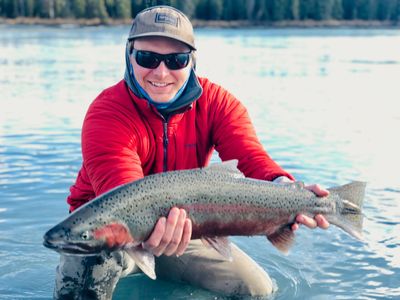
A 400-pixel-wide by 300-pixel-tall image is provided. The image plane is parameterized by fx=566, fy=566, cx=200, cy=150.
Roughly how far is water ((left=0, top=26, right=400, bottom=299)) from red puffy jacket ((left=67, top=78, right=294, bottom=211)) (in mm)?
1085

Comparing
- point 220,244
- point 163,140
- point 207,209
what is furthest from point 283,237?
point 163,140

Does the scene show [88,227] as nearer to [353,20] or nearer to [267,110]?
[267,110]

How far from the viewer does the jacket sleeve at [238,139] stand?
4.25 metres

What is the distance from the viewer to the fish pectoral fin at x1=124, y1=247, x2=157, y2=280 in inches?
138

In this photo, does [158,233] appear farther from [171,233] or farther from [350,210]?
[350,210]

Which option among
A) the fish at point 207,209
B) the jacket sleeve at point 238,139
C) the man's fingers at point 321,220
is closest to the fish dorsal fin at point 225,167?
the fish at point 207,209

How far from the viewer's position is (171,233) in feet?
11.4

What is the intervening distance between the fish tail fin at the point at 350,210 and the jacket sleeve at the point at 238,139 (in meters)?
0.41

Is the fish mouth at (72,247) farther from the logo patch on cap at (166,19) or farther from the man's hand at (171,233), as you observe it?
the logo patch on cap at (166,19)

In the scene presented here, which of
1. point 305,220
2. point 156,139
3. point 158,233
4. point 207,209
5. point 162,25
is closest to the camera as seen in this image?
point 158,233

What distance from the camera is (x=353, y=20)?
91.6m

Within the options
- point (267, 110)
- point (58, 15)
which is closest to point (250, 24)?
point (58, 15)

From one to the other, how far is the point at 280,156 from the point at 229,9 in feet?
268

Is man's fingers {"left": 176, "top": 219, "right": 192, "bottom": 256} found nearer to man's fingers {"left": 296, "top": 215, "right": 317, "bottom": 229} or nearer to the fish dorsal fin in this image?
the fish dorsal fin
